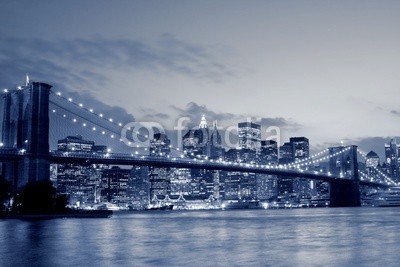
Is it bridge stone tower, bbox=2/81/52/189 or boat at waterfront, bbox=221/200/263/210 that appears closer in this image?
bridge stone tower, bbox=2/81/52/189

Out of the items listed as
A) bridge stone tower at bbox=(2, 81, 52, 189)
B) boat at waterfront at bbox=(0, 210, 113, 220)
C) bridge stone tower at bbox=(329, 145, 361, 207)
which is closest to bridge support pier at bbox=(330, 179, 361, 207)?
bridge stone tower at bbox=(329, 145, 361, 207)

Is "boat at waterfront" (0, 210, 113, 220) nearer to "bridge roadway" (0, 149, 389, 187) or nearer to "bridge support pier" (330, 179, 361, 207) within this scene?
"bridge roadway" (0, 149, 389, 187)

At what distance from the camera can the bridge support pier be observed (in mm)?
97625

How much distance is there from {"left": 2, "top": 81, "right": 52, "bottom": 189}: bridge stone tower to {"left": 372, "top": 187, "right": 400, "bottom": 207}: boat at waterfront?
80908 millimetres

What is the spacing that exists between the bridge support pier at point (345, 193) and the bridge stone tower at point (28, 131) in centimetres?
5700

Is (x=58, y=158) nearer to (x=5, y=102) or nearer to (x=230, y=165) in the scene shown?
(x=5, y=102)

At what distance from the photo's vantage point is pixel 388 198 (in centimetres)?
11844

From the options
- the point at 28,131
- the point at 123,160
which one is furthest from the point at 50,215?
the point at 123,160

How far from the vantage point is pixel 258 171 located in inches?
3022

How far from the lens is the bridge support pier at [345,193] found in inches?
3844

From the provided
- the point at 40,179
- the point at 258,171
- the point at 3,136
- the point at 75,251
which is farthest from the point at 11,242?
the point at 258,171

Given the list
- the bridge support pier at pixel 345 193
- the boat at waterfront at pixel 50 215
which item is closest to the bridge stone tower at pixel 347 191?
the bridge support pier at pixel 345 193

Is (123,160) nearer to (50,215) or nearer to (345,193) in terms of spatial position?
(50,215)

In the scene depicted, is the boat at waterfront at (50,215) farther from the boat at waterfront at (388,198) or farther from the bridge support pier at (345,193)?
the boat at waterfront at (388,198)
